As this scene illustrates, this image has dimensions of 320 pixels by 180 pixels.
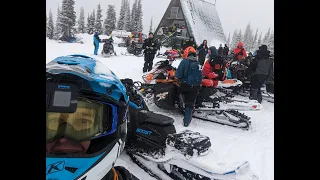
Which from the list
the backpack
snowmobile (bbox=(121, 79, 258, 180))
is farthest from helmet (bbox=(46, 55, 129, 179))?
the backpack

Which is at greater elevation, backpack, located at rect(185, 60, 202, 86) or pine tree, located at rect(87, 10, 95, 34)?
pine tree, located at rect(87, 10, 95, 34)

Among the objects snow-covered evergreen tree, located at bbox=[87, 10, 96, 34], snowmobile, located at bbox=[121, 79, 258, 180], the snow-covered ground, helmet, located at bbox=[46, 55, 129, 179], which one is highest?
snow-covered evergreen tree, located at bbox=[87, 10, 96, 34]

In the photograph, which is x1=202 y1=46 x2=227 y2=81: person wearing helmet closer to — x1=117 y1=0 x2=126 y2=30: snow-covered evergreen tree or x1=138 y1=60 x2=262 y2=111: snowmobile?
x1=138 y1=60 x2=262 y2=111: snowmobile

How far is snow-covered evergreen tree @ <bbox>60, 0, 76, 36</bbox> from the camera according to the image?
24.0 m

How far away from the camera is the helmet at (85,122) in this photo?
56.4 inches

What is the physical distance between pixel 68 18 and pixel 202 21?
12916 millimetres

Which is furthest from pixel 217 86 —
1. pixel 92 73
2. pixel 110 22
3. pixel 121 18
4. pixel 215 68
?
pixel 121 18

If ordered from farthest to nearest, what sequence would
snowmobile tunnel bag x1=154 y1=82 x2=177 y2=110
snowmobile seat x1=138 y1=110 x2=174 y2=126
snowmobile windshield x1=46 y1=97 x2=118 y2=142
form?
snowmobile tunnel bag x1=154 y1=82 x2=177 y2=110, snowmobile seat x1=138 y1=110 x2=174 y2=126, snowmobile windshield x1=46 y1=97 x2=118 y2=142

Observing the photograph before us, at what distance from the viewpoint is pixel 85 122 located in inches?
67.4

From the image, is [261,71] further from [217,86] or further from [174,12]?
[174,12]

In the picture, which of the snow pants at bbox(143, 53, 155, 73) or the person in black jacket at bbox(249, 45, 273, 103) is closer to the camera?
the person in black jacket at bbox(249, 45, 273, 103)

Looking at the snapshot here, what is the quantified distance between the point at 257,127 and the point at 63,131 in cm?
433
